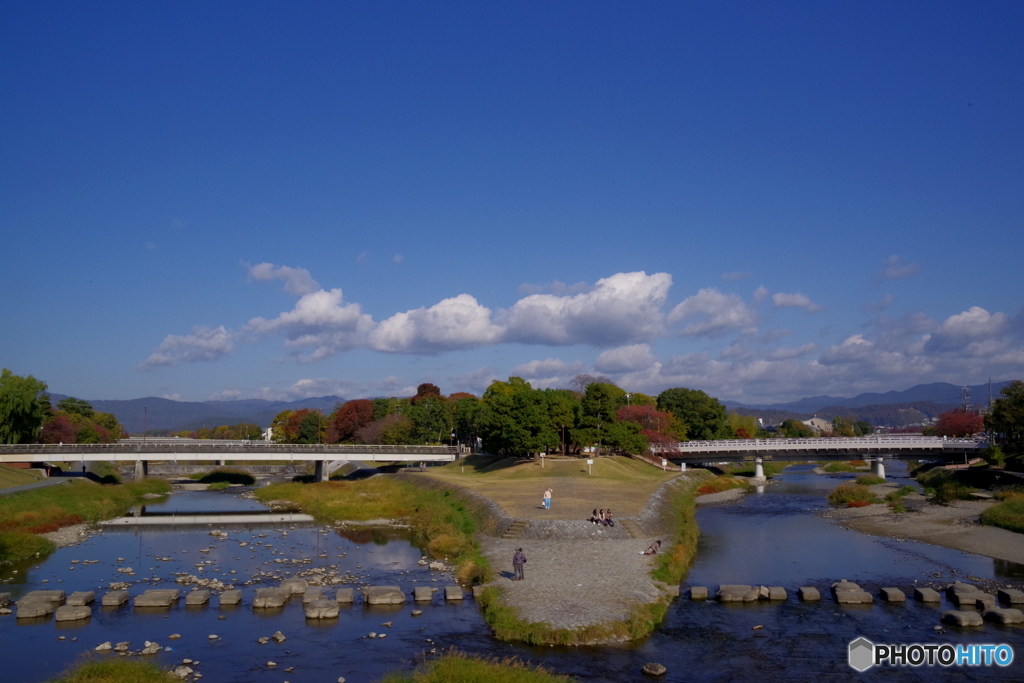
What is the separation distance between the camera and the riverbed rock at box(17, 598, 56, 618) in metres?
28.6

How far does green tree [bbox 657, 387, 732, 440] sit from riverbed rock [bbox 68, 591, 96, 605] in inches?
3878

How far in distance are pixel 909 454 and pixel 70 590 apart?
301 feet

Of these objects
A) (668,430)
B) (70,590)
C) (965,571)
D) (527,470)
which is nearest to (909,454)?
(668,430)

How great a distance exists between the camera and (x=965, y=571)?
3788cm

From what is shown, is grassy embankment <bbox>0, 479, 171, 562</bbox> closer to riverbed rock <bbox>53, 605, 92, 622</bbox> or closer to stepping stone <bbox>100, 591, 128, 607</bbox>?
stepping stone <bbox>100, 591, 128, 607</bbox>

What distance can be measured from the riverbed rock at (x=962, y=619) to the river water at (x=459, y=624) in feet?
1.58

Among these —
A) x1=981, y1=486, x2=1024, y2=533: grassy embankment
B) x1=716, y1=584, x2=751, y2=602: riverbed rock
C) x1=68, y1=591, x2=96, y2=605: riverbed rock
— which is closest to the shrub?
x1=981, y1=486, x2=1024, y2=533: grassy embankment

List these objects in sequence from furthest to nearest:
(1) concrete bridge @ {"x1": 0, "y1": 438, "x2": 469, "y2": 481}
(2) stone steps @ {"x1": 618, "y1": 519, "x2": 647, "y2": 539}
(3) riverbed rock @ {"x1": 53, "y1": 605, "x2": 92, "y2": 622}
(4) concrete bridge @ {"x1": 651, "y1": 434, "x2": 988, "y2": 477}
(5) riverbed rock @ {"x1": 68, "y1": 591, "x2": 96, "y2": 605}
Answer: (4) concrete bridge @ {"x1": 651, "y1": 434, "x2": 988, "y2": 477} < (1) concrete bridge @ {"x1": 0, "y1": 438, "x2": 469, "y2": 481} < (2) stone steps @ {"x1": 618, "y1": 519, "x2": 647, "y2": 539} < (5) riverbed rock @ {"x1": 68, "y1": 591, "x2": 96, "y2": 605} < (3) riverbed rock @ {"x1": 53, "y1": 605, "x2": 92, "y2": 622}

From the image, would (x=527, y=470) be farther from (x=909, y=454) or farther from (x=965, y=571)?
(x=909, y=454)

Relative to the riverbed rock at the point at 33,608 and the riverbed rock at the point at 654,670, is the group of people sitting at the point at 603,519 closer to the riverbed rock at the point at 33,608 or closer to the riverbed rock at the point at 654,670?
the riverbed rock at the point at 654,670

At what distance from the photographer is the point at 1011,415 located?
237 feet

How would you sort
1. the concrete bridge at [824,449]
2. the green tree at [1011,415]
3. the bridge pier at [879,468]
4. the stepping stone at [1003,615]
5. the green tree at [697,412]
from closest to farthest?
the stepping stone at [1003,615]
the green tree at [1011,415]
the concrete bridge at [824,449]
the bridge pier at [879,468]
the green tree at [697,412]

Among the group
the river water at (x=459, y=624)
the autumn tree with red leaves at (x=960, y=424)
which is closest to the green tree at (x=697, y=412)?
the autumn tree with red leaves at (x=960, y=424)

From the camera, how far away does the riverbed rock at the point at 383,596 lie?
30.9 m
